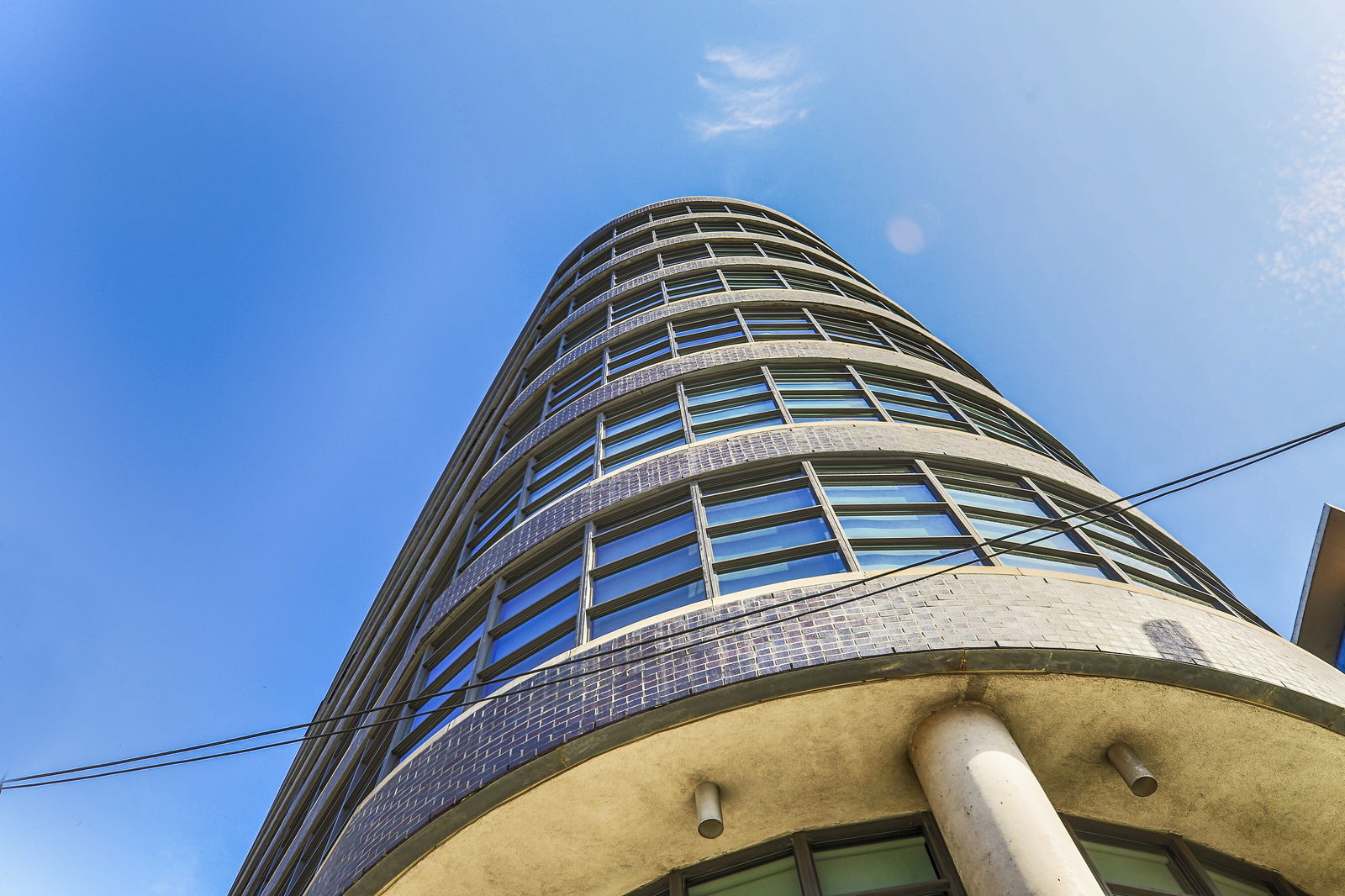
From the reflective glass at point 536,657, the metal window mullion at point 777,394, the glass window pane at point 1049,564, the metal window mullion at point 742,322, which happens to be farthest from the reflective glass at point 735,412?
the reflective glass at point 536,657

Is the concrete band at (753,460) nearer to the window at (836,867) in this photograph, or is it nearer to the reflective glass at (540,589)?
the reflective glass at (540,589)

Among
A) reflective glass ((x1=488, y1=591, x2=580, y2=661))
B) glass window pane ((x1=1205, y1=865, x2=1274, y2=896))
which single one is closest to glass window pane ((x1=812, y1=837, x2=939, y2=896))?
glass window pane ((x1=1205, y1=865, x2=1274, y2=896))

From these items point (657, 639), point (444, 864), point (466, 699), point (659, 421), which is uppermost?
point (659, 421)

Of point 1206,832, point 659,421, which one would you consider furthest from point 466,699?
point 1206,832

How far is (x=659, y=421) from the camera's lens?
13500 mm

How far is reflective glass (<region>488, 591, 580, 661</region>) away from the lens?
9.73 meters

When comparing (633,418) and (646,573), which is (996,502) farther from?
(633,418)

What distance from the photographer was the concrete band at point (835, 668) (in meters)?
7.14

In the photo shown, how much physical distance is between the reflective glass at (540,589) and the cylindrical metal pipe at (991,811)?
174 inches

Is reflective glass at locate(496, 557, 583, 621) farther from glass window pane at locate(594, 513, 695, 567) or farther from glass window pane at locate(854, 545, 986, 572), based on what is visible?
glass window pane at locate(854, 545, 986, 572)

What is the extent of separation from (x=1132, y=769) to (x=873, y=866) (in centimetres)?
213

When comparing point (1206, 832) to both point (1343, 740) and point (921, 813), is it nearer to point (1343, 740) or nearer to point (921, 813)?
point (1343, 740)

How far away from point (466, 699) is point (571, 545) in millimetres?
2243

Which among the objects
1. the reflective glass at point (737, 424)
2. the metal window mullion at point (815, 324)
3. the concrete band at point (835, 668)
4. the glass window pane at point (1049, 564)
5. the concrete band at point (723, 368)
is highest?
the metal window mullion at point (815, 324)
